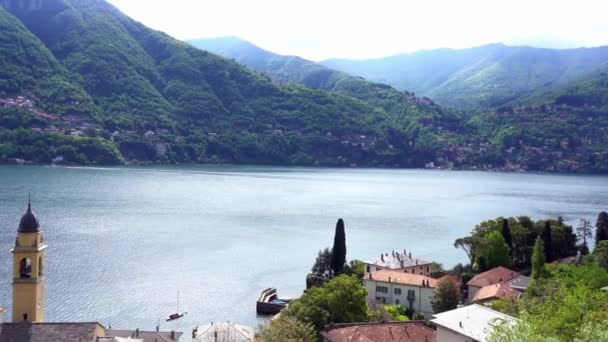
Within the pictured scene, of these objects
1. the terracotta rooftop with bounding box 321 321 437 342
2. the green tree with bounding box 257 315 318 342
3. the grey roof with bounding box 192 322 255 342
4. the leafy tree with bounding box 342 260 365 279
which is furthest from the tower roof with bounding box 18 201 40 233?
the leafy tree with bounding box 342 260 365 279

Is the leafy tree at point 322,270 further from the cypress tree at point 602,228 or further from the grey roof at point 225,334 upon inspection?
the cypress tree at point 602,228

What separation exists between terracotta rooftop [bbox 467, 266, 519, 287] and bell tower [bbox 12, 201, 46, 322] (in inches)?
1452

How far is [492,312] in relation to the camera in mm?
28938

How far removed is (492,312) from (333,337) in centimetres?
823

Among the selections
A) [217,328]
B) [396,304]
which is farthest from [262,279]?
[217,328]

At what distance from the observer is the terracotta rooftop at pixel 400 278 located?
53.0m

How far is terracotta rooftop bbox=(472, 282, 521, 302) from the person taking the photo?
45562 millimetres

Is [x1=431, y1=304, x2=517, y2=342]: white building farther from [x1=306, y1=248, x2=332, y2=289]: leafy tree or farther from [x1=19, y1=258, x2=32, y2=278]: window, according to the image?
[x1=306, y1=248, x2=332, y2=289]: leafy tree

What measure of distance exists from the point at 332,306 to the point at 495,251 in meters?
30.4

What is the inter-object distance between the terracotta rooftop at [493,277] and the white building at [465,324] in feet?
84.0

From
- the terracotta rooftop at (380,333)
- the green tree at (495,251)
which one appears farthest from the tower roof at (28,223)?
the green tree at (495,251)

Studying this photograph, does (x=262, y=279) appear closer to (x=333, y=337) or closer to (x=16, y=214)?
(x=333, y=337)

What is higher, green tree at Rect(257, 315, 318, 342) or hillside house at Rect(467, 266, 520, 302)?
green tree at Rect(257, 315, 318, 342)

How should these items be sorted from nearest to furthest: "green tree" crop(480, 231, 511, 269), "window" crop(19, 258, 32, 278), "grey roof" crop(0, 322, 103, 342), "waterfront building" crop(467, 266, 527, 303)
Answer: "grey roof" crop(0, 322, 103, 342) → "window" crop(19, 258, 32, 278) → "waterfront building" crop(467, 266, 527, 303) → "green tree" crop(480, 231, 511, 269)
